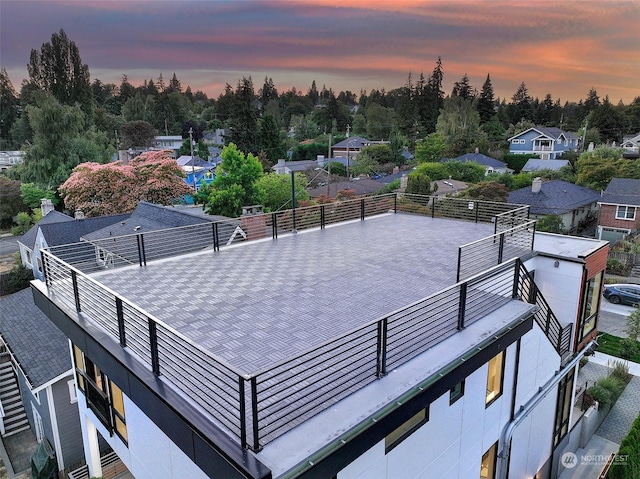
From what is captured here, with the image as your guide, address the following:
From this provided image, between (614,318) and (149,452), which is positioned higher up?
(149,452)

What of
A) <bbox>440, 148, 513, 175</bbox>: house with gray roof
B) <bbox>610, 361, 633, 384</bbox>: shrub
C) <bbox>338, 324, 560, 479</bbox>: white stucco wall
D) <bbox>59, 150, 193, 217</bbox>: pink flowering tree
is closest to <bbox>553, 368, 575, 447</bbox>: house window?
<bbox>338, 324, 560, 479</bbox>: white stucco wall

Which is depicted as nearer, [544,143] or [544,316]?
[544,316]

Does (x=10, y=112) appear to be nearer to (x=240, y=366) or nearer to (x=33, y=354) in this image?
(x=33, y=354)

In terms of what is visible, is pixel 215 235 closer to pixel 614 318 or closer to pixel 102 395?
pixel 102 395

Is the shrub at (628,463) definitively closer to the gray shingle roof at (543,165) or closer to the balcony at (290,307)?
the balcony at (290,307)

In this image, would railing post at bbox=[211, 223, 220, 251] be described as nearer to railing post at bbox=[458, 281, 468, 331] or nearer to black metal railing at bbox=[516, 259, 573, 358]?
railing post at bbox=[458, 281, 468, 331]

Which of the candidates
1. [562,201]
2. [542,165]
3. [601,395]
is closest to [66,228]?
[601,395]
